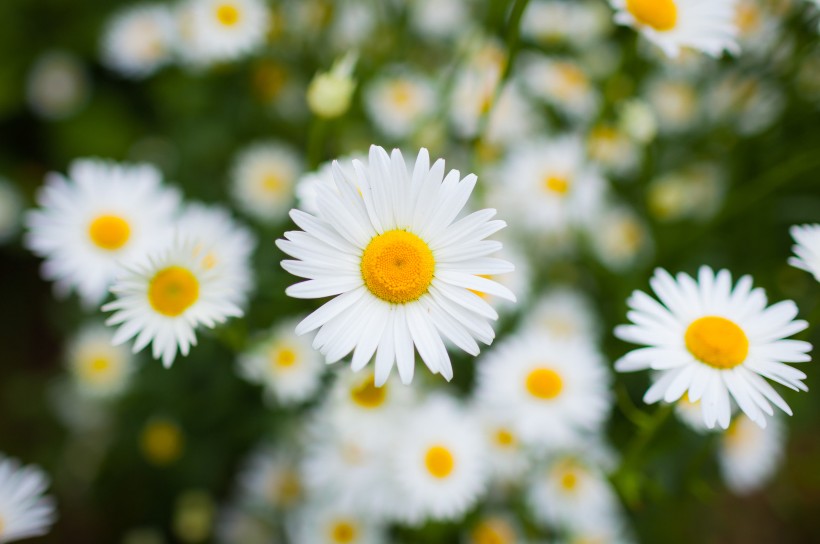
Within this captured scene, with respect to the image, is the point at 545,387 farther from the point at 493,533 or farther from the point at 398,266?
the point at 398,266

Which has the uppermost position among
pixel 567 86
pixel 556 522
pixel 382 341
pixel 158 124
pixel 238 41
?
pixel 567 86

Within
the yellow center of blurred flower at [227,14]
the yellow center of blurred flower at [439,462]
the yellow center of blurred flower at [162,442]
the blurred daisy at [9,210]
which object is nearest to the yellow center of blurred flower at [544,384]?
the yellow center of blurred flower at [439,462]

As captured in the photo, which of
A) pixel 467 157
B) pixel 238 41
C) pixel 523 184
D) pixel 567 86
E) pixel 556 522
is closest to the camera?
pixel 556 522

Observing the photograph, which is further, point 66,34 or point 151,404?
point 66,34

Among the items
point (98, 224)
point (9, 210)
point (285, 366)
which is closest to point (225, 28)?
point (98, 224)

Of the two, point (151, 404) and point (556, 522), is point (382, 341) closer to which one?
point (556, 522)

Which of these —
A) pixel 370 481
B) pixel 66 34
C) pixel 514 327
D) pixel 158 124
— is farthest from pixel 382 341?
pixel 66 34
